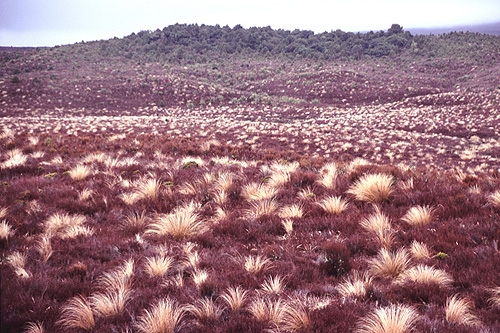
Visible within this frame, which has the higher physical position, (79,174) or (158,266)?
(79,174)

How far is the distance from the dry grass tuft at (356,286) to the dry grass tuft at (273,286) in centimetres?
60

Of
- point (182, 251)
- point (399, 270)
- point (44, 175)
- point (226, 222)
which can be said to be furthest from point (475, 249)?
point (44, 175)

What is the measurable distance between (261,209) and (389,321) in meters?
2.79

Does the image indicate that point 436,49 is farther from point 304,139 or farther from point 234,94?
point 304,139

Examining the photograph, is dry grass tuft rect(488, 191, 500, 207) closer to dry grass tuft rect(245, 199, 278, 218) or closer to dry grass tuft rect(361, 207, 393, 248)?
dry grass tuft rect(361, 207, 393, 248)

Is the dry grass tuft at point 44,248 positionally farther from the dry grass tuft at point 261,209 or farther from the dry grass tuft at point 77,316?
the dry grass tuft at point 261,209

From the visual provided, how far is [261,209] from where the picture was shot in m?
4.95

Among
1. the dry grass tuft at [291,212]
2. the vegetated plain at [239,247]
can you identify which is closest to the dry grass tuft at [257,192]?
the vegetated plain at [239,247]

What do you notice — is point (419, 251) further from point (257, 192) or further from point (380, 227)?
point (257, 192)

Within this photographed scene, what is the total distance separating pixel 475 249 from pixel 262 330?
2.74 metres

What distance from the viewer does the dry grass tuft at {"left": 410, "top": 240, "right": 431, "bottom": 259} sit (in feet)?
11.4

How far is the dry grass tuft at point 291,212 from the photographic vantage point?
187 inches

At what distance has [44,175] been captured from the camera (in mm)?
7180

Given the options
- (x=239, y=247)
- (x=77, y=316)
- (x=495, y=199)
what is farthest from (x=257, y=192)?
(x=495, y=199)
